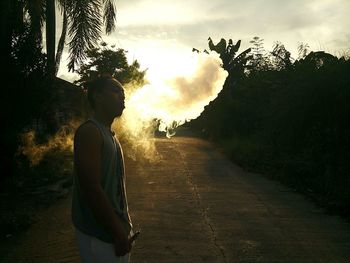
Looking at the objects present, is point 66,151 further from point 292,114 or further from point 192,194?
point 292,114

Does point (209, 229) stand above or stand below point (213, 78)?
below

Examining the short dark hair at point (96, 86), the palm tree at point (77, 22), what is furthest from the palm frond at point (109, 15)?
the short dark hair at point (96, 86)

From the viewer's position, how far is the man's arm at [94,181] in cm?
265

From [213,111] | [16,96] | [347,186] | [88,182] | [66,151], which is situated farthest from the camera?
[213,111]

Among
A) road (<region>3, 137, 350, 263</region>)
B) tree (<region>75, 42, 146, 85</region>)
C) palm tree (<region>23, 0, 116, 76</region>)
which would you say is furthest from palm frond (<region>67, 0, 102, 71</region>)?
tree (<region>75, 42, 146, 85</region>)

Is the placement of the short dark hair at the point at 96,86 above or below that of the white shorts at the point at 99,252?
above

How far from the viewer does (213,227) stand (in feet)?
25.9

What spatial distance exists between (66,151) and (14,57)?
198 inches

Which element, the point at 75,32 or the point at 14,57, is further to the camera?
the point at 75,32

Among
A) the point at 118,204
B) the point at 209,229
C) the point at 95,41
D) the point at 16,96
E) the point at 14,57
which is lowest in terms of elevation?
the point at 209,229

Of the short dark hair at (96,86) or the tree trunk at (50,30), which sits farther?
the tree trunk at (50,30)

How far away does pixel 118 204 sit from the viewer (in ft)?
9.32

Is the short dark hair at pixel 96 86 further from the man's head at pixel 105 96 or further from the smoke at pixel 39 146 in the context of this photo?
the smoke at pixel 39 146

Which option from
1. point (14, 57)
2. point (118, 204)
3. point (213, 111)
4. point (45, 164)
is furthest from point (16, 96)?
point (213, 111)
